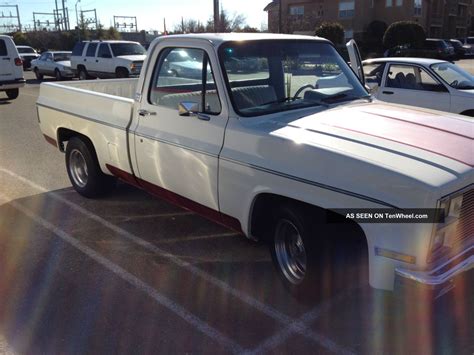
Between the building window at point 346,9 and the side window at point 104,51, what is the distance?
37.2 metres

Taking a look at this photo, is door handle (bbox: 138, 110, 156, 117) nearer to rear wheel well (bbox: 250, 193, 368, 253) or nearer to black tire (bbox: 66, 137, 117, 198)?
black tire (bbox: 66, 137, 117, 198)

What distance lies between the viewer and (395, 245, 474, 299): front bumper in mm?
2668

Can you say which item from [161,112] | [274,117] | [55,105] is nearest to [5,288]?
[161,112]

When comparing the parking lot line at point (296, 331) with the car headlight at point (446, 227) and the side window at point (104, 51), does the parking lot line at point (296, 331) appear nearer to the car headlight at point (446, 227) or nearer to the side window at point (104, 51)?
the car headlight at point (446, 227)

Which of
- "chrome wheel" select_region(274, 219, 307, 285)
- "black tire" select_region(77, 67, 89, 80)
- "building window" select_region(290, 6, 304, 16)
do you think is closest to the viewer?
"chrome wheel" select_region(274, 219, 307, 285)

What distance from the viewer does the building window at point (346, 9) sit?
50.7m

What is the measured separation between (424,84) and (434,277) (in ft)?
23.2

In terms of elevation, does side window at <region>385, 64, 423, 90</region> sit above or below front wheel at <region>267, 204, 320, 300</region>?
above

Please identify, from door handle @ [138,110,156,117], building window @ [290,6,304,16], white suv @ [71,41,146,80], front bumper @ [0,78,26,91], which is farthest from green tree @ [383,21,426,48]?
door handle @ [138,110,156,117]

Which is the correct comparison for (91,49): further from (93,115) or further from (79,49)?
(93,115)

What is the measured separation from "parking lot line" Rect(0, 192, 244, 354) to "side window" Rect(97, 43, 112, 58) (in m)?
15.3

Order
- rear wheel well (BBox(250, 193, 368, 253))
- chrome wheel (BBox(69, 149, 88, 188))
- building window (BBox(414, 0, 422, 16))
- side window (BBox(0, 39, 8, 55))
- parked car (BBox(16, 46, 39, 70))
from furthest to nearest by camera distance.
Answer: building window (BBox(414, 0, 422, 16)) → parked car (BBox(16, 46, 39, 70)) → side window (BBox(0, 39, 8, 55)) → chrome wheel (BBox(69, 149, 88, 188)) → rear wheel well (BBox(250, 193, 368, 253))

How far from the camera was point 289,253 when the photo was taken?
359cm

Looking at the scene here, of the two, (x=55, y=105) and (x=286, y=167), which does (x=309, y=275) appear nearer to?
(x=286, y=167)
